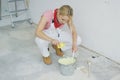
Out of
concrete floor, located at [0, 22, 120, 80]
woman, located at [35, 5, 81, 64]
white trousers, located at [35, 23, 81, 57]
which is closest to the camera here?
woman, located at [35, 5, 81, 64]

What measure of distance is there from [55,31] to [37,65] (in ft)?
1.83

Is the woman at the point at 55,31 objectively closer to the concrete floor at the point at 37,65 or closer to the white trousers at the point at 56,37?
the white trousers at the point at 56,37

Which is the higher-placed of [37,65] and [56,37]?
[56,37]

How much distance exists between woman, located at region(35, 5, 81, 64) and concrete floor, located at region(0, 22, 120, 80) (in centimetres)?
20

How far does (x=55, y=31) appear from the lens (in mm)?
3037

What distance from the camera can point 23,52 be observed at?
3447 mm

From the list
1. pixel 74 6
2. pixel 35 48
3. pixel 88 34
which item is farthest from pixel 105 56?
pixel 35 48

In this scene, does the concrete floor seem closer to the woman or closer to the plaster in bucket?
the plaster in bucket

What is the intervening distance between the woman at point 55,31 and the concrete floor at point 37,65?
20 centimetres

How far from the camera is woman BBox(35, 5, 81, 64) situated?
2.62 metres

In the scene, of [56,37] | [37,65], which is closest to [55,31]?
[56,37]

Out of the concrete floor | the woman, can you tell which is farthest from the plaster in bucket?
the woman

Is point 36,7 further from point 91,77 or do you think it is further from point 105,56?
point 91,77

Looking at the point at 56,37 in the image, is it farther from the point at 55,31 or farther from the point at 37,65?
the point at 37,65
